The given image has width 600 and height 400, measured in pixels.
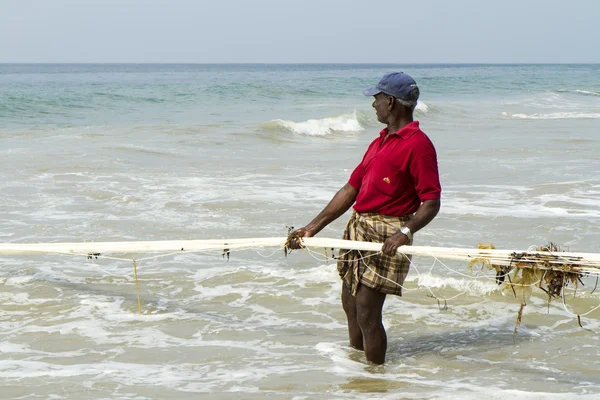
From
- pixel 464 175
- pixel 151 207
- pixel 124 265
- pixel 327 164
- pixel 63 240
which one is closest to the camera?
pixel 124 265

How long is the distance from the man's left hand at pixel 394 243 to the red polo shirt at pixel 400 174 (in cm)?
15

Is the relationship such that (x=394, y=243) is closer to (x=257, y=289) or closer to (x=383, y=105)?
(x=383, y=105)

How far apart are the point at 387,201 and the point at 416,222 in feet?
0.65

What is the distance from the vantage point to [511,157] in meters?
13.9

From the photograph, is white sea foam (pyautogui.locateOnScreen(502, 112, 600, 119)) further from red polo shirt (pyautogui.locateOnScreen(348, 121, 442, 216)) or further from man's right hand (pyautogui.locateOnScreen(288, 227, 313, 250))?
red polo shirt (pyautogui.locateOnScreen(348, 121, 442, 216))

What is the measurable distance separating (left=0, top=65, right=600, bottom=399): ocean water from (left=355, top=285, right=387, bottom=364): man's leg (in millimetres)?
113

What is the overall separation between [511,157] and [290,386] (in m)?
10.6

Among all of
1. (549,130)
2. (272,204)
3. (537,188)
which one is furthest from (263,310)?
(549,130)

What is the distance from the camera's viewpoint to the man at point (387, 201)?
3.78m

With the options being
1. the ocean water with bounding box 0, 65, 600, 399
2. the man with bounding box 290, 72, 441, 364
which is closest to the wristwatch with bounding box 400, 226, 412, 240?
the man with bounding box 290, 72, 441, 364

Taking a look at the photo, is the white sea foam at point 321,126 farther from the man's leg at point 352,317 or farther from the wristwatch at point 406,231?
the wristwatch at point 406,231

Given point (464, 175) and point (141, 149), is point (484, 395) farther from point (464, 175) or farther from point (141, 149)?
point (141, 149)

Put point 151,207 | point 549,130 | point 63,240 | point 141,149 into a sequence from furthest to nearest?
1. point 549,130
2. point 141,149
3. point 151,207
4. point 63,240

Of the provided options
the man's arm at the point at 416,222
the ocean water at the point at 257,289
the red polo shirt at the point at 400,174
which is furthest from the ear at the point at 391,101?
the ocean water at the point at 257,289
